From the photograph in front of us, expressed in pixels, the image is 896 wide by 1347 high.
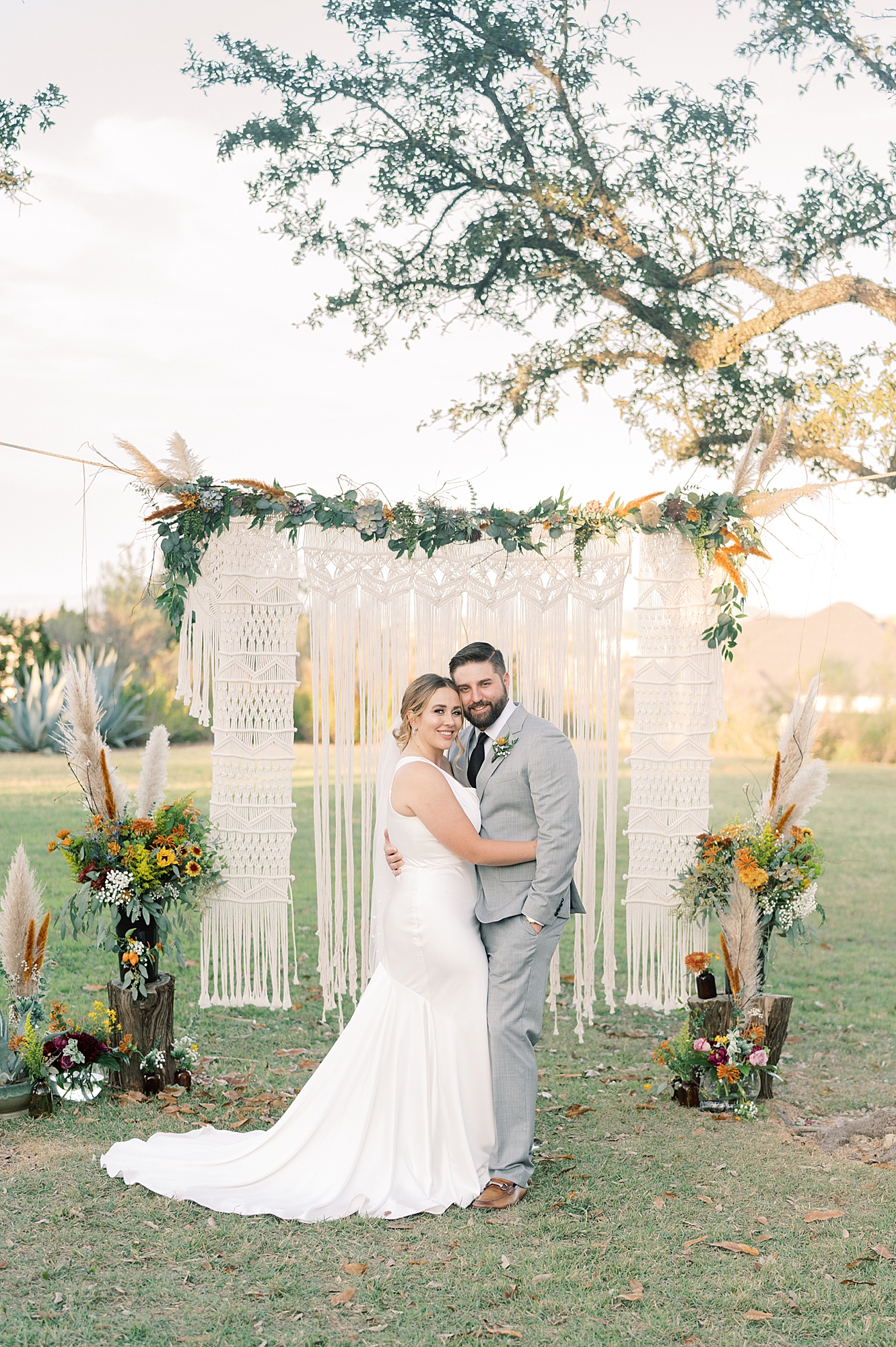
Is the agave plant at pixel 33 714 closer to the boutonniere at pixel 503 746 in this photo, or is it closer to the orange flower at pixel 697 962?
the orange flower at pixel 697 962

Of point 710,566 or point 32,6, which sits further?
point 32,6

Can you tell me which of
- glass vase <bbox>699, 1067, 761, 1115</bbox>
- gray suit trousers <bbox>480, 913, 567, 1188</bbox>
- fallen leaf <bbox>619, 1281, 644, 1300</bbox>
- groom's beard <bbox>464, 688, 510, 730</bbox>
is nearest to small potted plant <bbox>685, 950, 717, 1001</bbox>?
glass vase <bbox>699, 1067, 761, 1115</bbox>

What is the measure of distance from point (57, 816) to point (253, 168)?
18.4 feet

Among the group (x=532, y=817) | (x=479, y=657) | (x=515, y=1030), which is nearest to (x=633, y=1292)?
(x=515, y=1030)

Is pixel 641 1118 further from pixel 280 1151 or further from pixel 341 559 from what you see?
pixel 341 559

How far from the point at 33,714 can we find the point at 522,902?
11.0 meters

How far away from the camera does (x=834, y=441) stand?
23.2 feet

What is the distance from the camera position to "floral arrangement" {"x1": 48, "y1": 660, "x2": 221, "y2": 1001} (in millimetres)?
4082

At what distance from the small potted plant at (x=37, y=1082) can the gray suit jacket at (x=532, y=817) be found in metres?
1.66

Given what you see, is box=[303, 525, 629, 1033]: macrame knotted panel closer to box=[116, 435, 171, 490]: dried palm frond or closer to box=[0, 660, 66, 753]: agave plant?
box=[116, 435, 171, 490]: dried palm frond

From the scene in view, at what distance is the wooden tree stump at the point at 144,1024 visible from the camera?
13.4ft

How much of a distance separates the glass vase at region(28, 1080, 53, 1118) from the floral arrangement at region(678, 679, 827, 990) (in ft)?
8.34

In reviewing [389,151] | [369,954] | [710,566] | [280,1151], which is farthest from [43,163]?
[280,1151]

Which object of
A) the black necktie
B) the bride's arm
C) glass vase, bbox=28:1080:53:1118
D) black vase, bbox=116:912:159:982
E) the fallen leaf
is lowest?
the fallen leaf
